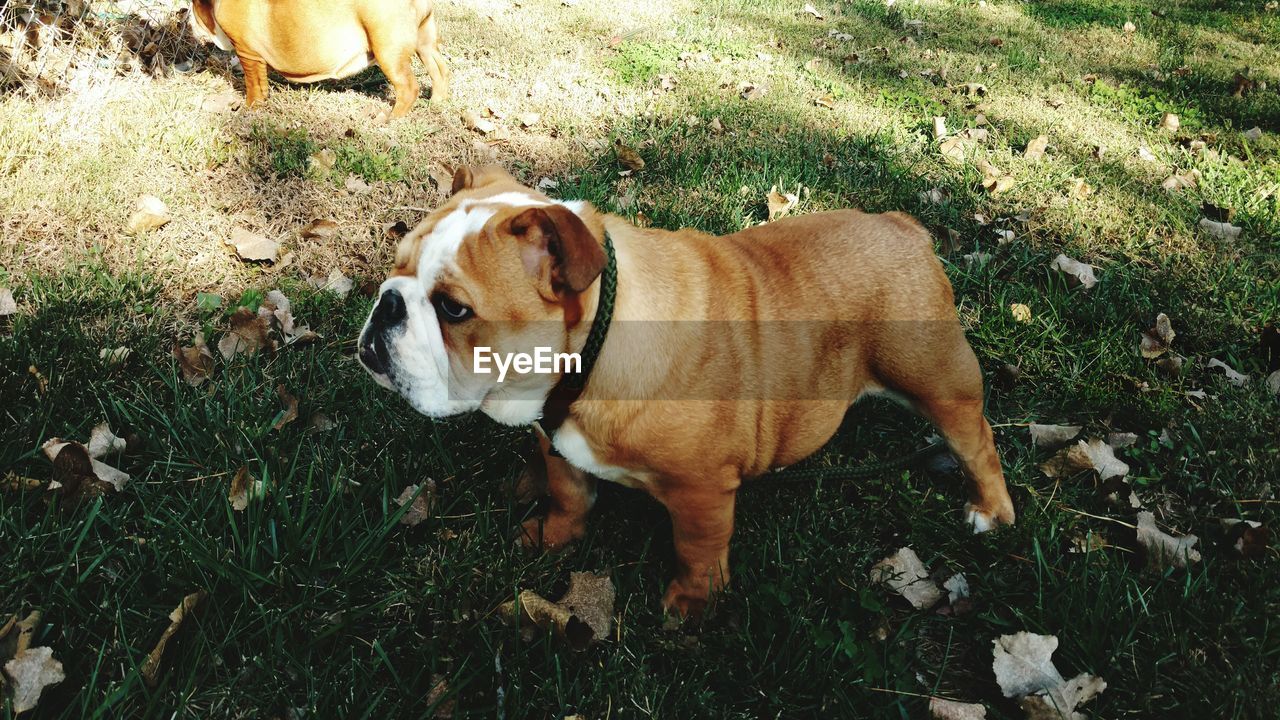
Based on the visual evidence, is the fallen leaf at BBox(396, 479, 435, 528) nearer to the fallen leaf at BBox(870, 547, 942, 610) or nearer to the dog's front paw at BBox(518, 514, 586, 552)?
the dog's front paw at BBox(518, 514, 586, 552)

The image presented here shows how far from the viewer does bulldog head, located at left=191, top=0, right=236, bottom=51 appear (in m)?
4.91

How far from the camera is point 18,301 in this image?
304 cm

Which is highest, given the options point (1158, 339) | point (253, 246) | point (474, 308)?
point (474, 308)

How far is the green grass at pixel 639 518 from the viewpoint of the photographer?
196cm

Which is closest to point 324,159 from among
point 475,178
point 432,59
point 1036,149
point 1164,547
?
point 432,59

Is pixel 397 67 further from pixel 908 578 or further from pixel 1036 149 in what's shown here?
pixel 908 578

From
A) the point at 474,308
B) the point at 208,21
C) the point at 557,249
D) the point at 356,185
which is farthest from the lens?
the point at 208,21

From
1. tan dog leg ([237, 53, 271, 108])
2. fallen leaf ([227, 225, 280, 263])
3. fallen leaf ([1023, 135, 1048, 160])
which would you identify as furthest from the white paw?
tan dog leg ([237, 53, 271, 108])

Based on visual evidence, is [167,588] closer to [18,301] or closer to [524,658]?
[524,658]

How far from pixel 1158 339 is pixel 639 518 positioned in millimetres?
2517

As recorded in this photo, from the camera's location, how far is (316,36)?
16.0 feet

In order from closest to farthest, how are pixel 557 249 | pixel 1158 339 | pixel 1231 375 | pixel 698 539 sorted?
pixel 557 249 → pixel 698 539 → pixel 1231 375 → pixel 1158 339

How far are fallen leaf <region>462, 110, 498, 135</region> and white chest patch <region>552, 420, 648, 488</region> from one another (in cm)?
343

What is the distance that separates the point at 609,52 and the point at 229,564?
566 centimetres
